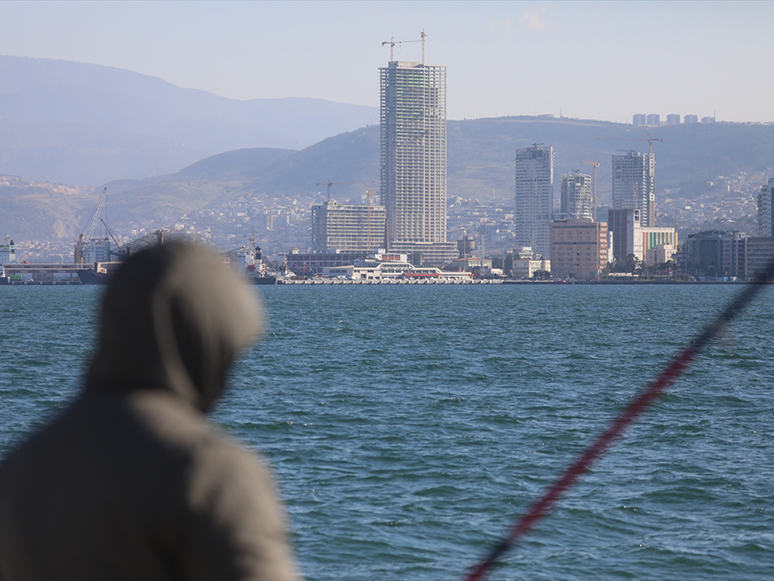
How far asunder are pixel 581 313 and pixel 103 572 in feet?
271

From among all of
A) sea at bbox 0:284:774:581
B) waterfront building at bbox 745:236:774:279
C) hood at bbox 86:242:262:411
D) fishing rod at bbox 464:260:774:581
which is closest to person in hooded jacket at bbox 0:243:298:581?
hood at bbox 86:242:262:411

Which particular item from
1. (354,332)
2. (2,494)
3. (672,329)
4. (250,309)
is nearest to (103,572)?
(2,494)

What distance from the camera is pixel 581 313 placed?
8225cm

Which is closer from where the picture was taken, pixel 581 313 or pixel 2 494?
pixel 2 494

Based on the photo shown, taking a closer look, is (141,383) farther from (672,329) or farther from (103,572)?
(672,329)

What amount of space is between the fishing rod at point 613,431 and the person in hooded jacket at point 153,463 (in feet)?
3.30

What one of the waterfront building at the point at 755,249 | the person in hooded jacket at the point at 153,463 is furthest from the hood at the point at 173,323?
the waterfront building at the point at 755,249

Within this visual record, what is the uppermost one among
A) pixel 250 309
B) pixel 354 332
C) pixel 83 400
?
pixel 250 309

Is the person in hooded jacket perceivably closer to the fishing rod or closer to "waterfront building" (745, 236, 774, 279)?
the fishing rod

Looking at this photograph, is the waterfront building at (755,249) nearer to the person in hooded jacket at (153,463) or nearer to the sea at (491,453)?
the sea at (491,453)

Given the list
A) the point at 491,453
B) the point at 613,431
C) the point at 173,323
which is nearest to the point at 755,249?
the point at 491,453

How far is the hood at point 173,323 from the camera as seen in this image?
1.57 m

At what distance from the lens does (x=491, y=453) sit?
17.8 metres

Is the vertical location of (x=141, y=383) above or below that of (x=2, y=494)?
above
